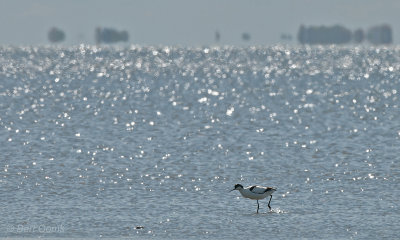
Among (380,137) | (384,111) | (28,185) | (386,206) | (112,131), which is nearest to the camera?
(386,206)

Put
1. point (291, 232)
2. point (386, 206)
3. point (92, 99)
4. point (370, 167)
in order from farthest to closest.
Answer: point (92, 99)
point (370, 167)
point (386, 206)
point (291, 232)

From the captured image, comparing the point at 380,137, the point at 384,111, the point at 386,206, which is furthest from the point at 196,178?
the point at 384,111

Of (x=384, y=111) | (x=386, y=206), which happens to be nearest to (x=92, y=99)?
(x=384, y=111)

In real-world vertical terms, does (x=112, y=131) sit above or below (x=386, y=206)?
above

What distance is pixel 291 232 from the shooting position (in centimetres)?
2416

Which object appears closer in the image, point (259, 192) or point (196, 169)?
point (259, 192)

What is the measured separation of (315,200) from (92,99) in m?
50.5

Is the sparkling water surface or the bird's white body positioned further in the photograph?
the bird's white body

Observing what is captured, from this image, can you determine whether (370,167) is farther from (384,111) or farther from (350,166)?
(384,111)

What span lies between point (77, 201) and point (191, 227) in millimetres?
5264

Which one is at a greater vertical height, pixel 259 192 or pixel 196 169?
pixel 196 169

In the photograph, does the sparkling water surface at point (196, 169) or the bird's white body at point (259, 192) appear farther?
the bird's white body at point (259, 192)

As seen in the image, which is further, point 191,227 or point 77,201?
point 77,201

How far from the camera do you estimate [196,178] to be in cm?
3347
